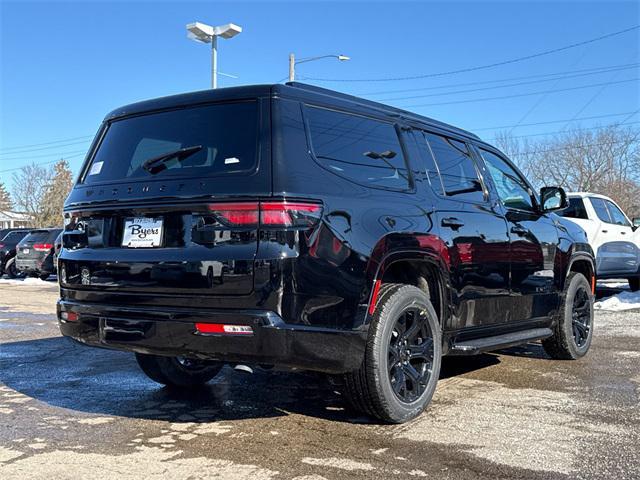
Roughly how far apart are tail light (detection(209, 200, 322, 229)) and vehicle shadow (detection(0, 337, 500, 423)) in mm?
1101

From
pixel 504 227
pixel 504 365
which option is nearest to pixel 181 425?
pixel 504 227

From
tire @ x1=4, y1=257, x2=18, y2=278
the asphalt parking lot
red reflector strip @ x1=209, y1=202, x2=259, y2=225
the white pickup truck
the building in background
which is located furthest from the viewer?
the building in background

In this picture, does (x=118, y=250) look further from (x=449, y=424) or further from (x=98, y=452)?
(x=449, y=424)

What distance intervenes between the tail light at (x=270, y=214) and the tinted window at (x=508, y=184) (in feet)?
8.22

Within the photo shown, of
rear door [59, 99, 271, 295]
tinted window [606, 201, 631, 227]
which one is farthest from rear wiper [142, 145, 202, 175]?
tinted window [606, 201, 631, 227]

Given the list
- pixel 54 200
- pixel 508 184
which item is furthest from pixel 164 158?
pixel 54 200

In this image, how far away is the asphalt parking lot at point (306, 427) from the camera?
3.33m

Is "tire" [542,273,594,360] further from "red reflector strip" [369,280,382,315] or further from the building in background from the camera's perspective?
the building in background

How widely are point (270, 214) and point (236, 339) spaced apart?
669 mm

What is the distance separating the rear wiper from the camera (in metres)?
3.86

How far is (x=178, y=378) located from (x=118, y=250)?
1.57 meters

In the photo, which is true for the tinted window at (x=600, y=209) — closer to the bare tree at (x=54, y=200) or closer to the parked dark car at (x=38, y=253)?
the parked dark car at (x=38, y=253)

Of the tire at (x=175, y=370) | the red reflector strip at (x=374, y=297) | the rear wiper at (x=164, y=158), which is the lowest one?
the tire at (x=175, y=370)

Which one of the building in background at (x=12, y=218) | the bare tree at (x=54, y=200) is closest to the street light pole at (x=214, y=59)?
the bare tree at (x=54, y=200)
